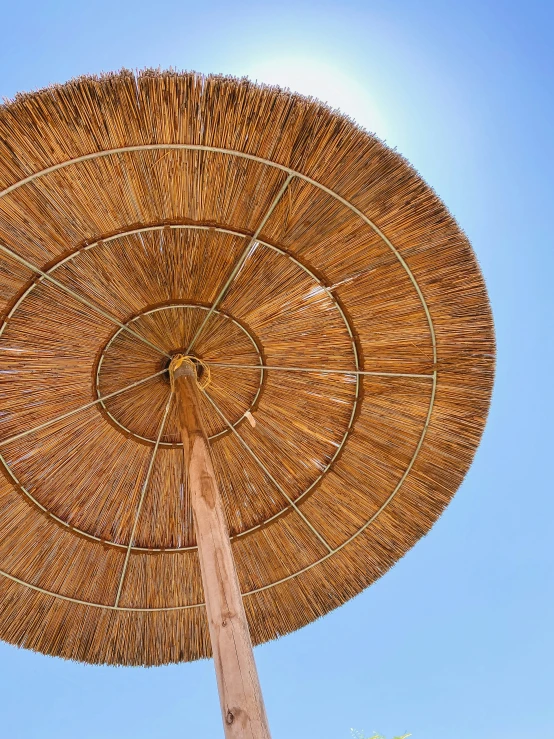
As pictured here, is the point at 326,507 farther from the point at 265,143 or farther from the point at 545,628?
the point at 545,628

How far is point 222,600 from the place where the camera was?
4152 millimetres

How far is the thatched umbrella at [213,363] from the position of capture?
15.0ft

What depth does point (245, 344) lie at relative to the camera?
6.53 metres

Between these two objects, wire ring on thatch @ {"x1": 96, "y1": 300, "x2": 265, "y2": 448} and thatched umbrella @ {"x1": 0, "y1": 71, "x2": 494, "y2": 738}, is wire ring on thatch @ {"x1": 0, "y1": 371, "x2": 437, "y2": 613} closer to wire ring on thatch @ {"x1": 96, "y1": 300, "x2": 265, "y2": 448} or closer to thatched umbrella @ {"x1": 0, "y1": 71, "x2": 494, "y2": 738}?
thatched umbrella @ {"x1": 0, "y1": 71, "x2": 494, "y2": 738}

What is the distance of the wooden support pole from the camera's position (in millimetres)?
3553

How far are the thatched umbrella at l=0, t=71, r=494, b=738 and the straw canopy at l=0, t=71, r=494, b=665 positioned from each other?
21 mm

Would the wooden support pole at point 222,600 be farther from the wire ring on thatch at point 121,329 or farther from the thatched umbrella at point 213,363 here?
the wire ring on thatch at point 121,329

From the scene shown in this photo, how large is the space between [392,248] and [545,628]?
1104cm

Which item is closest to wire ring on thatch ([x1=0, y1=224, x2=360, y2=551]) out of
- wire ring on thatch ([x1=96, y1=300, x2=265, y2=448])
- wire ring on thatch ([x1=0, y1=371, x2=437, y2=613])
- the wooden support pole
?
wire ring on thatch ([x1=96, y1=300, x2=265, y2=448])

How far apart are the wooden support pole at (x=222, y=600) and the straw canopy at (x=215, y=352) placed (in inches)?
46.7

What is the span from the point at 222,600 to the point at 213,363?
2.85m

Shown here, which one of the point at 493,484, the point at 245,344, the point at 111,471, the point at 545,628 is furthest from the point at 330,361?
the point at 545,628

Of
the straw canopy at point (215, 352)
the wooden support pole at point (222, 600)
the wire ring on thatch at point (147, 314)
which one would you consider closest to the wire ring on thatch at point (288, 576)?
the straw canopy at point (215, 352)

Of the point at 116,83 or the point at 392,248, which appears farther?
the point at 392,248
